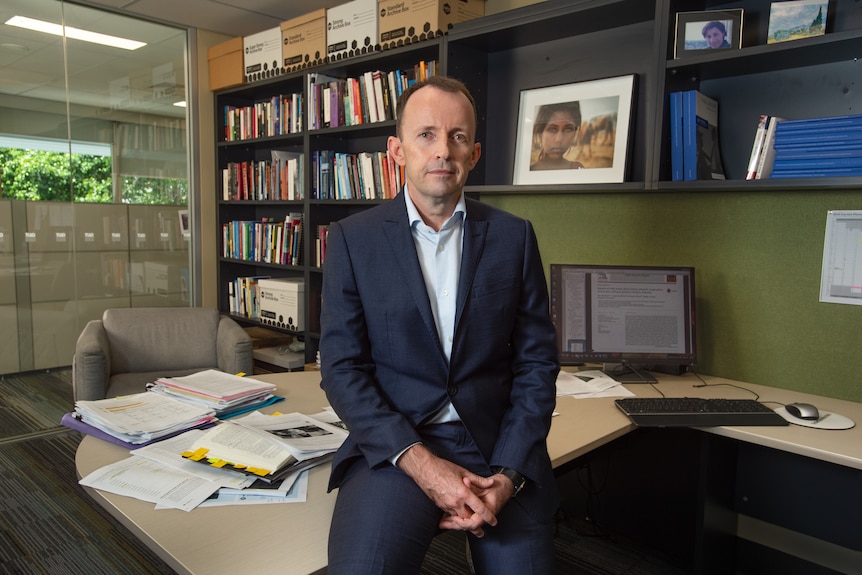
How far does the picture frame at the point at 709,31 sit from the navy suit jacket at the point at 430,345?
1291 millimetres

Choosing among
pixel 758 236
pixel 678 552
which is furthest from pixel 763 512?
pixel 758 236

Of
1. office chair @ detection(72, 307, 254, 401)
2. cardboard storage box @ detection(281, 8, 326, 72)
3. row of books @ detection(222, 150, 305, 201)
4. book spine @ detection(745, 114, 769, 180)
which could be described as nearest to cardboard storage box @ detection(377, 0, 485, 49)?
cardboard storage box @ detection(281, 8, 326, 72)

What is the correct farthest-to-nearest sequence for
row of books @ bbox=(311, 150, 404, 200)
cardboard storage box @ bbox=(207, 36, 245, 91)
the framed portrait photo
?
cardboard storage box @ bbox=(207, 36, 245, 91), row of books @ bbox=(311, 150, 404, 200), the framed portrait photo

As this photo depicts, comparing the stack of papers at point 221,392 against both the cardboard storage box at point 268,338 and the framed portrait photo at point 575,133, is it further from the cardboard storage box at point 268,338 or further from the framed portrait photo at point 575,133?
the cardboard storage box at point 268,338

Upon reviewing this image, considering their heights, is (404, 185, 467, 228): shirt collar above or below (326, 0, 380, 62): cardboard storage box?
below

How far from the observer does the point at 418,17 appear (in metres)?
3.06

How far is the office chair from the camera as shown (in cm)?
307

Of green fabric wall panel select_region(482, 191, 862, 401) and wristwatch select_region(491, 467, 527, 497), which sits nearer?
wristwatch select_region(491, 467, 527, 497)

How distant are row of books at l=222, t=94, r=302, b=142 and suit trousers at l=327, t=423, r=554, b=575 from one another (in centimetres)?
303

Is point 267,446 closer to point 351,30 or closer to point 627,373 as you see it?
point 627,373

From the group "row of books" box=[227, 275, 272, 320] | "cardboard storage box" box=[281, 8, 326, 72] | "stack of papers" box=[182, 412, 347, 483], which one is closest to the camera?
"stack of papers" box=[182, 412, 347, 483]

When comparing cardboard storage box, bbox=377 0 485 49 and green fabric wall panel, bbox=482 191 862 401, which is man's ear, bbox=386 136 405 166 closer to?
green fabric wall panel, bbox=482 191 862 401

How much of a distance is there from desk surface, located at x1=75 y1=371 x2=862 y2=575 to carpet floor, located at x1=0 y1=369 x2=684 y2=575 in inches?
34.7

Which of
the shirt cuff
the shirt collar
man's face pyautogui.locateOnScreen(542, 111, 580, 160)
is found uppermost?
man's face pyautogui.locateOnScreen(542, 111, 580, 160)
